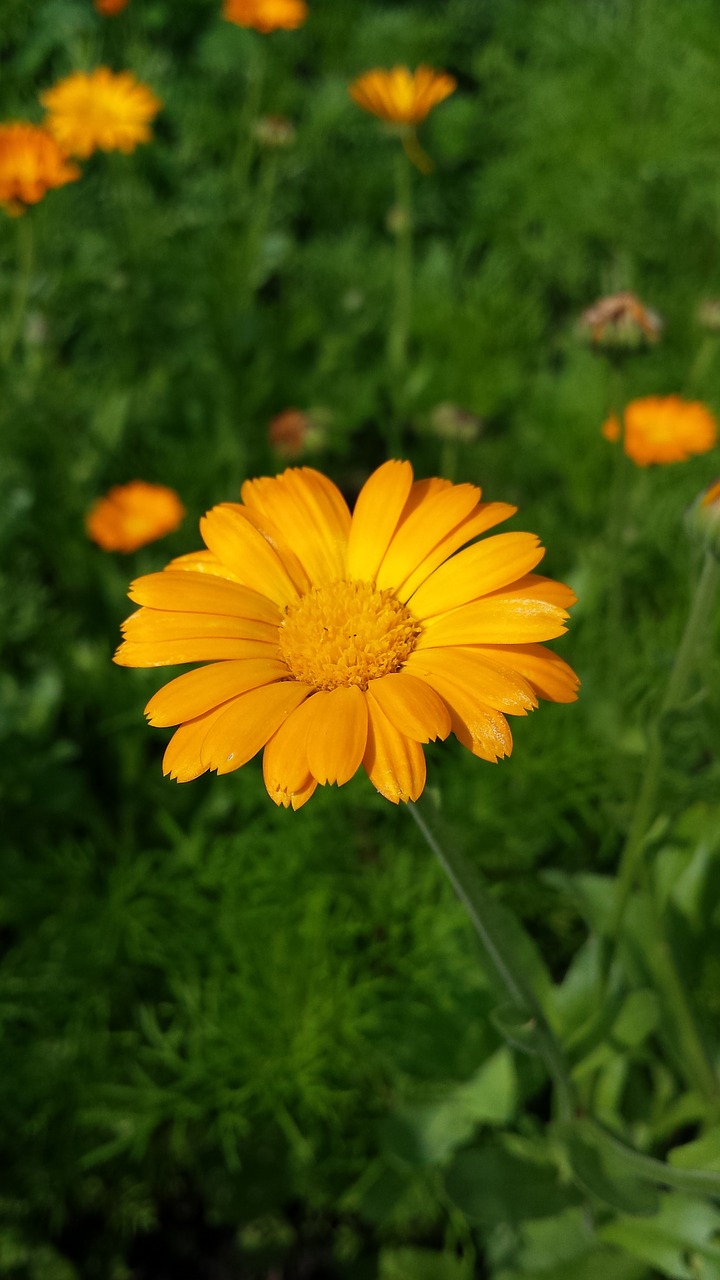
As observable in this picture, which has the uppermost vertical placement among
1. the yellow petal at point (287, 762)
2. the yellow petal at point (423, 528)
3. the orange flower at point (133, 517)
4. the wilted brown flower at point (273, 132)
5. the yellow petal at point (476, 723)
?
the wilted brown flower at point (273, 132)

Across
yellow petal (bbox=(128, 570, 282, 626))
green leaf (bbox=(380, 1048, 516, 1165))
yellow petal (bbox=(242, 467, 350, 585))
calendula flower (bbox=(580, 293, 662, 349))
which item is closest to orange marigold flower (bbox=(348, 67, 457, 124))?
calendula flower (bbox=(580, 293, 662, 349))

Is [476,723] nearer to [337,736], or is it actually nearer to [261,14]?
[337,736]

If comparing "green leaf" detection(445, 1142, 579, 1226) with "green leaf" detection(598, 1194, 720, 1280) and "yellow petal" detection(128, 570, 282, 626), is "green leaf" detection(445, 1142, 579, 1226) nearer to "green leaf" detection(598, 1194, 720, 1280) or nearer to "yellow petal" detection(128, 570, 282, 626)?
"green leaf" detection(598, 1194, 720, 1280)

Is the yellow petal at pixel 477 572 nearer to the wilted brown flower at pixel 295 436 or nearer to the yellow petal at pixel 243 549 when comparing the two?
the yellow petal at pixel 243 549

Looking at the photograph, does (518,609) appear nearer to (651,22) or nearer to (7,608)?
(7,608)

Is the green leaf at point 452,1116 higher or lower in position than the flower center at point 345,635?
lower

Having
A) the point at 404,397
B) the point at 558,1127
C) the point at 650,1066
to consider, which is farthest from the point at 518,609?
the point at 404,397

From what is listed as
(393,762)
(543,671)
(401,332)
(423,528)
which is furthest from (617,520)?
(401,332)

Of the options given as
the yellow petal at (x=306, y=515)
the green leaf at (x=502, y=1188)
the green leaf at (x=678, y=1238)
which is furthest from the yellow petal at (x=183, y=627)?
the green leaf at (x=678, y=1238)
